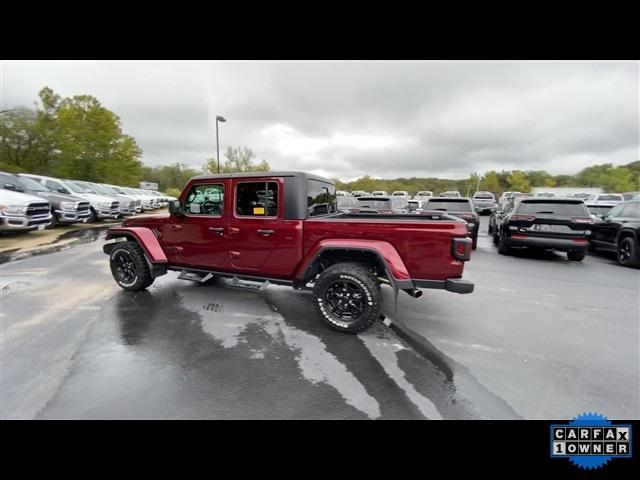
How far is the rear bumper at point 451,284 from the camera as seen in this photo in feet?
9.11

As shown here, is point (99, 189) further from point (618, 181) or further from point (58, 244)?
point (618, 181)

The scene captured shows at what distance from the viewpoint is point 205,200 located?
3.91 meters

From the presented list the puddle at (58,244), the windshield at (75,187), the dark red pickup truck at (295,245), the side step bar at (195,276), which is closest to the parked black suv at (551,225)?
the dark red pickup truck at (295,245)

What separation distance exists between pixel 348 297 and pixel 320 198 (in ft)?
5.15

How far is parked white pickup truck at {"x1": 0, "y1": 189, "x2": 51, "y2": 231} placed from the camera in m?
7.69

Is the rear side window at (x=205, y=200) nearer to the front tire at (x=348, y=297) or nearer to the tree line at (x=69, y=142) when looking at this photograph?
the front tire at (x=348, y=297)

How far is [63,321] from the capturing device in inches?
131

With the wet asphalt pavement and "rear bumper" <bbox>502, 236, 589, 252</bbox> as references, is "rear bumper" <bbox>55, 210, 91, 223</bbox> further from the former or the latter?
"rear bumper" <bbox>502, 236, 589, 252</bbox>

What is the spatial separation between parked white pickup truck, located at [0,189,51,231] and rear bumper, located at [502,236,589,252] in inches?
546

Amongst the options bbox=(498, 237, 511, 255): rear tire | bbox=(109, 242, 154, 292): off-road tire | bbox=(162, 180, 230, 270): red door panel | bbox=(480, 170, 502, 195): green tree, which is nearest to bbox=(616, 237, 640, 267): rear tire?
bbox=(498, 237, 511, 255): rear tire

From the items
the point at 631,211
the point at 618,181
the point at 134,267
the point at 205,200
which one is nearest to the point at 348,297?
the point at 205,200

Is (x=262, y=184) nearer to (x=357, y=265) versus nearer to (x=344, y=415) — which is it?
(x=357, y=265)

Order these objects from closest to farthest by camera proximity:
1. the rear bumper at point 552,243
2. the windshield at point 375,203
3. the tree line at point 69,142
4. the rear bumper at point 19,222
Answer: the rear bumper at point 552,243 < the rear bumper at point 19,222 < the windshield at point 375,203 < the tree line at point 69,142
